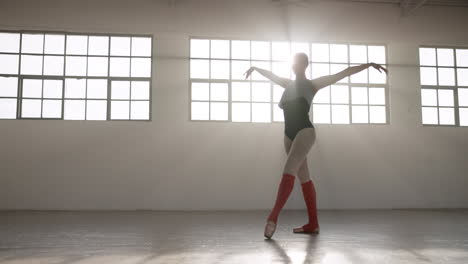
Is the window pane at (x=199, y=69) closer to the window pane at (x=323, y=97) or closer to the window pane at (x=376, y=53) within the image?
the window pane at (x=323, y=97)

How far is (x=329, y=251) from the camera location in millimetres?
2088

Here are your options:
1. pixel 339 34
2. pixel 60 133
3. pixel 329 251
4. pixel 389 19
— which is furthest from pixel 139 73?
pixel 329 251

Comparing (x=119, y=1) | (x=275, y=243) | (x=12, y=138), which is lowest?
(x=275, y=243)

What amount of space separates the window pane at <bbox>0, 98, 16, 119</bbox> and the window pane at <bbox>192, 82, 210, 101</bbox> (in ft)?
9.90

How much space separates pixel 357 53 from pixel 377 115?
1228 millimetres

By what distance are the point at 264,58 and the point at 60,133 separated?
3765mm

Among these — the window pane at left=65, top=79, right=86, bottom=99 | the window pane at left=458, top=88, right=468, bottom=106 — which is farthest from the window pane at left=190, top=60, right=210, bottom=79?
the window pane at left=458, top=88, right=468, bottom=106

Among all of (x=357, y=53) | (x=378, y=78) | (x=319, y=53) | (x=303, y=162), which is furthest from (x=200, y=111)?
(x=303, y=162)

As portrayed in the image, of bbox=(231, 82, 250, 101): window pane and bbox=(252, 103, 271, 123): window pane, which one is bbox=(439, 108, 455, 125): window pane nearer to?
bbox=(252, 103, 271, 123): window pane

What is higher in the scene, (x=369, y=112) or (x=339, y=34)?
(x=339, y=34)

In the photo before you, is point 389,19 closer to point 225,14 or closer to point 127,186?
point 225,14

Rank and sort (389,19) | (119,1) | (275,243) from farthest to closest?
(389,19)
(119,1)
(275,243)

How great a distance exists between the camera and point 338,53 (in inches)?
275

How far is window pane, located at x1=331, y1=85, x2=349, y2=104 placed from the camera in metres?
6.84
